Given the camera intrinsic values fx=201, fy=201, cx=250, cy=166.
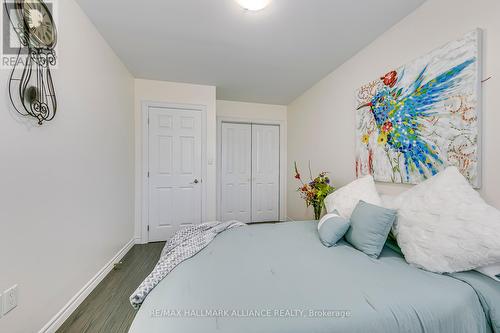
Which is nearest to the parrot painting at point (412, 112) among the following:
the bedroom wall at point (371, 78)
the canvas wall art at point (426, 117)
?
the canvas wall art at point (426, 117)

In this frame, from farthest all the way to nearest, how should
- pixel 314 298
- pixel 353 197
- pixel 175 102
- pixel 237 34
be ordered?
pixel 175 102 → pixel 237 34 → pixel 353 197 → pixel 314 298

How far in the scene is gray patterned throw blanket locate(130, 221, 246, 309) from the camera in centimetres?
107

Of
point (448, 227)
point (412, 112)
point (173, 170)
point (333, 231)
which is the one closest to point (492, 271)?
point (448, 227)

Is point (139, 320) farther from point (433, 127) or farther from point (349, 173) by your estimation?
point (349, 173)

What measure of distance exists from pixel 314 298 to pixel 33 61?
2063 mm

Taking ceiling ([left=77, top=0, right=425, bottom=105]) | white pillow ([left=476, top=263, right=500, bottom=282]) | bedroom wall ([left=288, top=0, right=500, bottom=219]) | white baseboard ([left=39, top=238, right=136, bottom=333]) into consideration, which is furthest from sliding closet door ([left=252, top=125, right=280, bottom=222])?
white pillow ([left=476, top=263, right=500, bottom=282])

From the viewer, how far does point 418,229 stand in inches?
49.8

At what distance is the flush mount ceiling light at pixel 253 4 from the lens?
1.53m

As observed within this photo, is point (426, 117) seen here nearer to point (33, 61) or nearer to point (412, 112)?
point (412, 112)

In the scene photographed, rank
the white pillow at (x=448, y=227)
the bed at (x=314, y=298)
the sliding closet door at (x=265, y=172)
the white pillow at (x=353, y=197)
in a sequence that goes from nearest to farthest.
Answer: the bed at (x=314, y=298), the white pillow at (x=448, y=227), the white pillow at (x=353, y=197), the sliding closet door at (x=265, y=172)

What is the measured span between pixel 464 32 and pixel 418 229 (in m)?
1.35

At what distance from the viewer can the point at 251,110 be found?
4062 mm

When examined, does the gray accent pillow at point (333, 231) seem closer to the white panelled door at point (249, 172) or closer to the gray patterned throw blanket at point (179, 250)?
the gray patterned throw blanket at point (179, 250)

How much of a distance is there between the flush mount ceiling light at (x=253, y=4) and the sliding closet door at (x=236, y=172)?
2.46 metres
